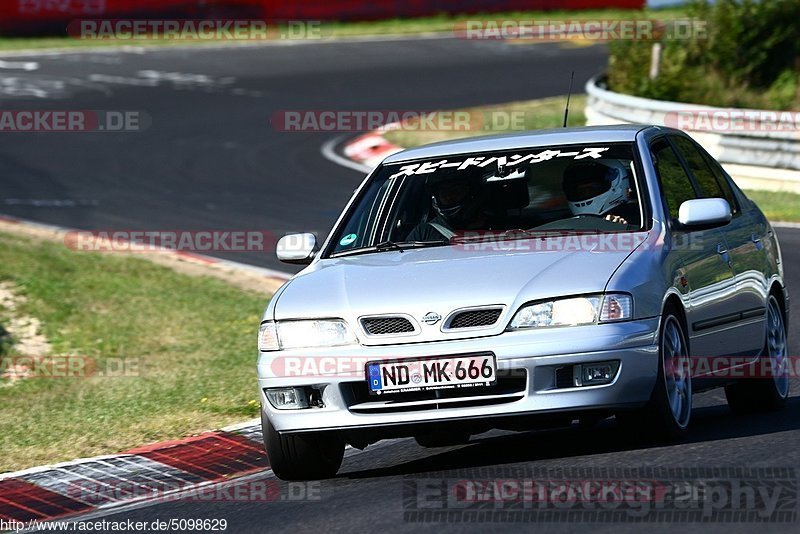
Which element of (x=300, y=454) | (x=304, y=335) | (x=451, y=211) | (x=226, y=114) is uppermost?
(x=451, y=211)

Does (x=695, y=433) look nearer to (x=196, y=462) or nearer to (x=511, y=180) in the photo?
(x=511, y=180)

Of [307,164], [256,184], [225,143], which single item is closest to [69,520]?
[256,184]

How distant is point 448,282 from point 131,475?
2.07 metres

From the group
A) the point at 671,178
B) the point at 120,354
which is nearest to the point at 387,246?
the point at 671,178

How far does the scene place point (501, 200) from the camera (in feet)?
Result: 25.1

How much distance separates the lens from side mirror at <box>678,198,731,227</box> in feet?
23.7

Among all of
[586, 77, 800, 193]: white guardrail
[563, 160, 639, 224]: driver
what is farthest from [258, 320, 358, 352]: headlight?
[586, 77, 800, 193]: white guardrail

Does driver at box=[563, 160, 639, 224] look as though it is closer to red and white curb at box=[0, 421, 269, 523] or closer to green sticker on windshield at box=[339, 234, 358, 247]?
green sticker on windshield at box=[339, 234, 358, 247]

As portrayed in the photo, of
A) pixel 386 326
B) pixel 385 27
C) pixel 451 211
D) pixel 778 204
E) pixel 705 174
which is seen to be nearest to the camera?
pixel 386 326

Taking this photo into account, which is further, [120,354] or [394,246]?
[120,354]

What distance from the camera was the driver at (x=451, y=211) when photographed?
7.65m

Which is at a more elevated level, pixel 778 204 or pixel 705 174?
pixel 705 174

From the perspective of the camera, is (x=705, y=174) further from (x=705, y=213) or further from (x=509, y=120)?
(x=509, y=120)

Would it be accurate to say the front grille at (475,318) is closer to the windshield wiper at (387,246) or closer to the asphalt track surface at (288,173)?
the asphalt track surface at (288,173)
